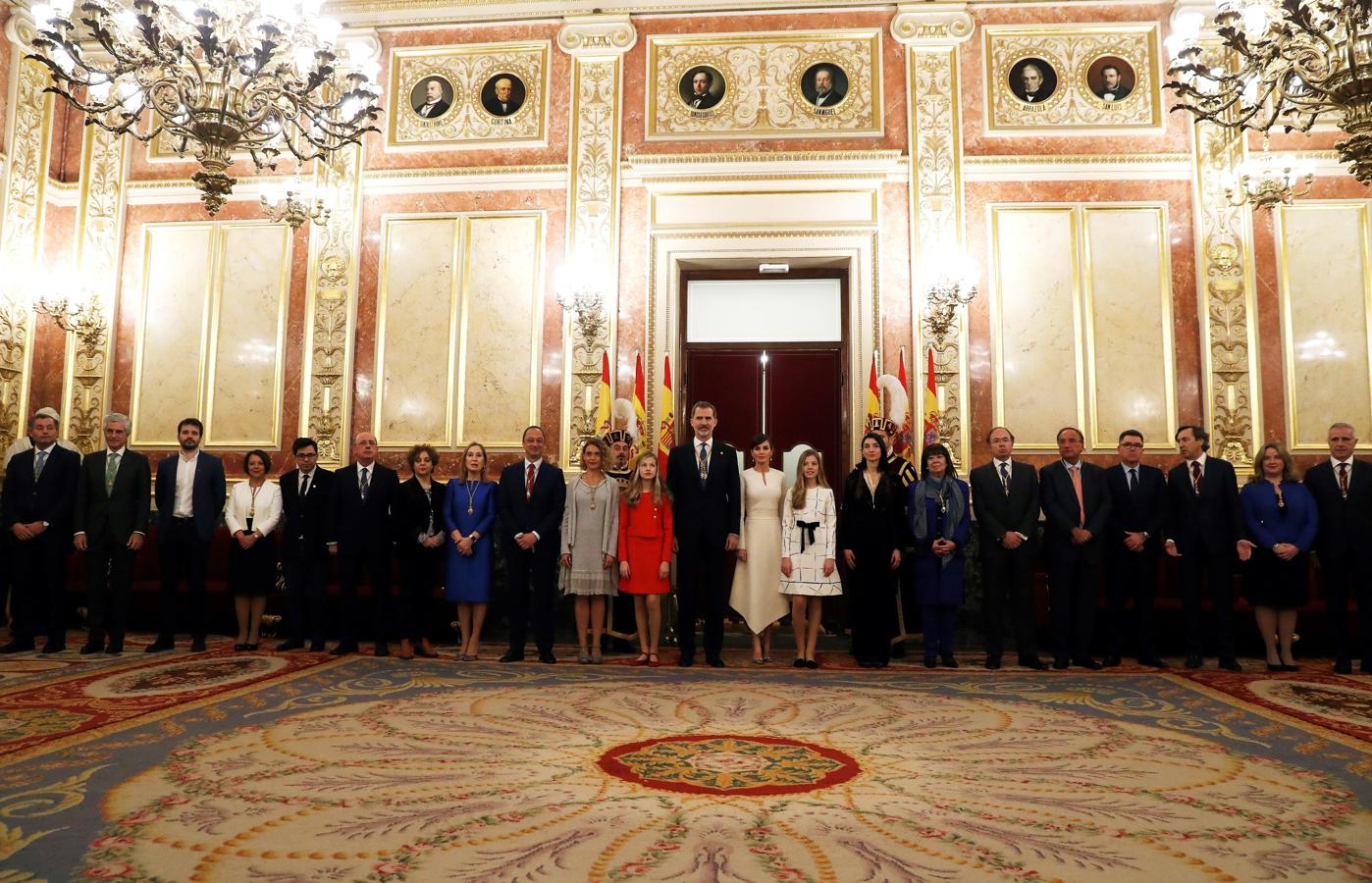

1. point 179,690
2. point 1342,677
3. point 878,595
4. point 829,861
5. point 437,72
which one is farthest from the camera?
point 437,72

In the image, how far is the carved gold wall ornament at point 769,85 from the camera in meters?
8.09

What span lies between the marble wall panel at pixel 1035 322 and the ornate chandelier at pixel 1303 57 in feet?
7.44

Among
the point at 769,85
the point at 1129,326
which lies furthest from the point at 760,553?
the point at 769,85

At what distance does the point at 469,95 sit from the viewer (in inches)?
331

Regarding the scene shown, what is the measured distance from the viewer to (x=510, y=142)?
27.2 feet

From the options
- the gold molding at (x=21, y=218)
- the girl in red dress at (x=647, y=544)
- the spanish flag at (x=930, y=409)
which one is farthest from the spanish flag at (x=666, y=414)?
the gold molding at (x=21, y=218)

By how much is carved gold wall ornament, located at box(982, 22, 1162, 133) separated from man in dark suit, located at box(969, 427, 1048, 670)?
11.7ft

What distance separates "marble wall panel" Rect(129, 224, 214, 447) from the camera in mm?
8266

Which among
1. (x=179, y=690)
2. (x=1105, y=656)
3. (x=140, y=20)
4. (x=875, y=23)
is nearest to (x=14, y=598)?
(x=179, y=690)

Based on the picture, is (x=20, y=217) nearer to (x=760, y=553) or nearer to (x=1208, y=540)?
(x=760, y=553)

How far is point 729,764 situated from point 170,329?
7471mm

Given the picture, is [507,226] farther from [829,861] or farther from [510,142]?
[829,861]

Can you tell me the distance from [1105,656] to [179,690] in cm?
543

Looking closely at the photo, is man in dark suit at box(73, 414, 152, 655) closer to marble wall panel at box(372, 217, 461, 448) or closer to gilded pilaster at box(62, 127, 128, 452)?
marble wall panel at box(372, 217, 461, 448)
